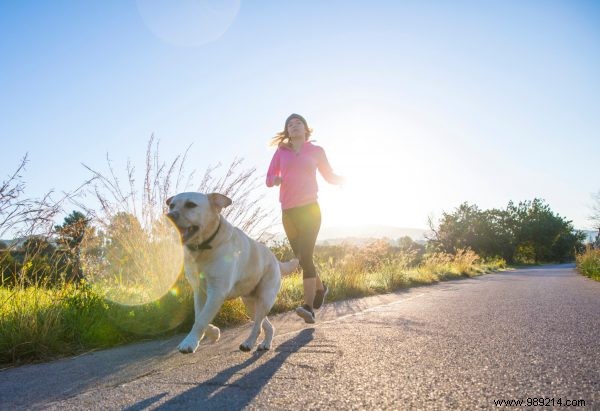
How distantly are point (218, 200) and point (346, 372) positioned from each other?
1604 millimetres

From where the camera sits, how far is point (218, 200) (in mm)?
3199

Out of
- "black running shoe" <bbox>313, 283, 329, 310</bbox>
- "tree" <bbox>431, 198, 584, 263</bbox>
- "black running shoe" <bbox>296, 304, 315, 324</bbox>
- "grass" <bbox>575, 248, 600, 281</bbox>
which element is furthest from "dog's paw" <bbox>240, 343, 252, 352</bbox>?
"tree" <bbox>431, 198, 584, 263</bbox>

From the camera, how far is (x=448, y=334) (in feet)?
11.3

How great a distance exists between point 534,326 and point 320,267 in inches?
271

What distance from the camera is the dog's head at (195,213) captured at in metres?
2.96

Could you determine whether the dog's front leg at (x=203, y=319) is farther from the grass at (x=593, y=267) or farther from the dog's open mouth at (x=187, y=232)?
the grass at (x=593, y=267)

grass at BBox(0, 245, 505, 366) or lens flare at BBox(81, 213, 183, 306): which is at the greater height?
lens flare at BBox(81, 213, 183, 306)

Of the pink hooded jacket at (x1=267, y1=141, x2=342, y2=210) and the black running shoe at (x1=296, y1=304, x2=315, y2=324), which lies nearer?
the black running shoe at (x1=296, y1=304, x2=315, y2=324)

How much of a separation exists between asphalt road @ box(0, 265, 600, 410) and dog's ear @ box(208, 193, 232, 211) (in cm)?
113

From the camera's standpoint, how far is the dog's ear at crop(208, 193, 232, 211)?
318 cm

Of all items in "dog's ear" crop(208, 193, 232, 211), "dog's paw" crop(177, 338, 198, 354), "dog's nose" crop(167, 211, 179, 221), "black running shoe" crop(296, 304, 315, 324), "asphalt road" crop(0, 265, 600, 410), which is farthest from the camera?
"black running shoe" crop(296, 304, 315, 324)

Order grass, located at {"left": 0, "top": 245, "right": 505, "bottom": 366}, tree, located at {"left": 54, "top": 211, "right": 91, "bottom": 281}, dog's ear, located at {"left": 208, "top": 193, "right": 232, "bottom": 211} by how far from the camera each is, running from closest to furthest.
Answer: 1. dog's ear, located at {"left": 208, "top": 193, "right": 232, "bottom": 211}
2. grass, located at {"left": 0, "top": 245, "right": 505, "bottom": 366}
3. tree, located at {"left": 54, "top": 211, "right": 91, "bottom": 281}

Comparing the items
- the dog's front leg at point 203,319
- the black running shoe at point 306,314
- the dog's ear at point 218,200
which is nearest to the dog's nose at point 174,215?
the dog's ear at point 218,200

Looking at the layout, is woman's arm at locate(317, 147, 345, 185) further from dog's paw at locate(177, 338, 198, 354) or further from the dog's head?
dog's paw at locate(177, 338, 198, 354)
